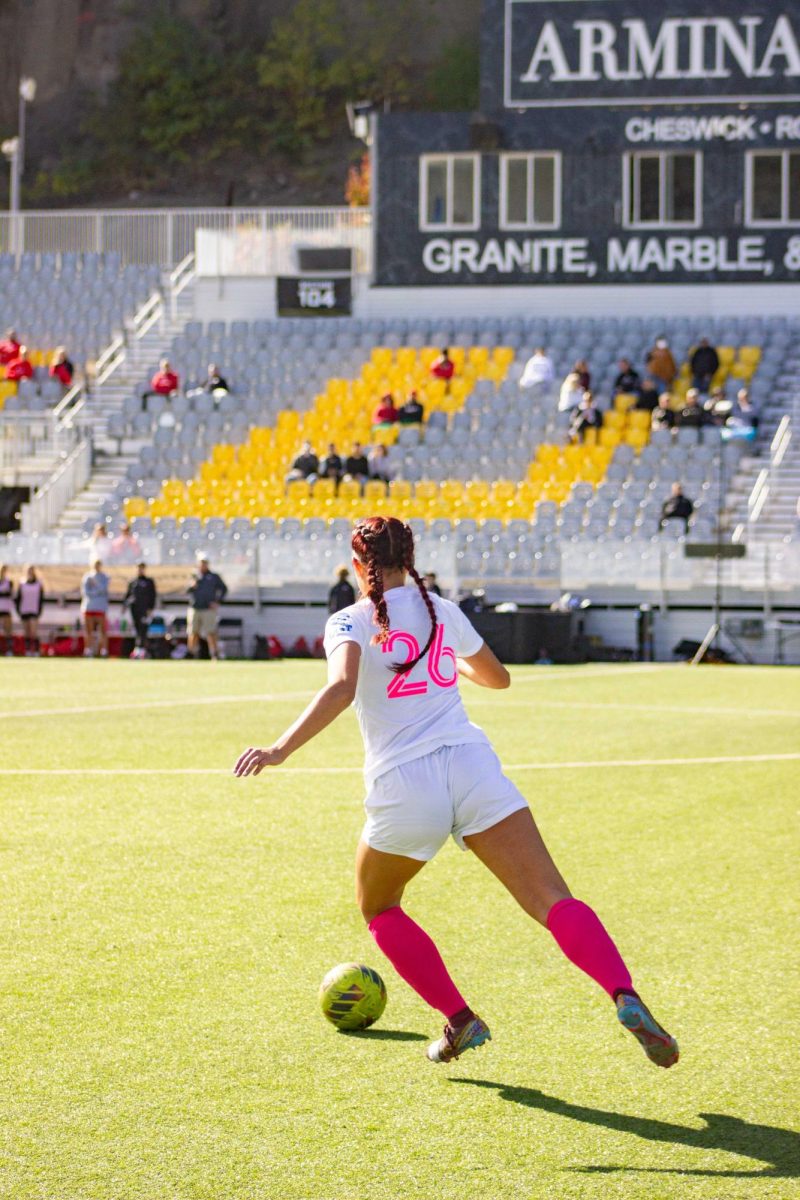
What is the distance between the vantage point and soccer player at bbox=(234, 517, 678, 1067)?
205 inches

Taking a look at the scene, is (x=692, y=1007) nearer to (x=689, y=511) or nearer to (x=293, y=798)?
(x=293, y=798)

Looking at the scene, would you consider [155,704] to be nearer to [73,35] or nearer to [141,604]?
[141,604]

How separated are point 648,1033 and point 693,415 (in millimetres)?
27944

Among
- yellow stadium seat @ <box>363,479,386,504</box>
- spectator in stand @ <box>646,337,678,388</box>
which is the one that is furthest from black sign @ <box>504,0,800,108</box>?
yellow stadium seat @ <box>363,479,386,504</box>

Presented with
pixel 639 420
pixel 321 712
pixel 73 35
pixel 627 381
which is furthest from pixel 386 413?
pixel 73 35

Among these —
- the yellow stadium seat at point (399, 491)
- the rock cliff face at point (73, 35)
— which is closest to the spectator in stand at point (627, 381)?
the yellow stadium seat at point (399, 491)

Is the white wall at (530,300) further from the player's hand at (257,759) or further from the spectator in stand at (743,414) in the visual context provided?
the player's hand at (257,759)

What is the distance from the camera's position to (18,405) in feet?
123

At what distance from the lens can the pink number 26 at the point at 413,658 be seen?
17.3 feet

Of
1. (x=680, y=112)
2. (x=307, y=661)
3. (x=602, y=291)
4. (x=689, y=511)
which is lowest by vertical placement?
(x=307, y=661)

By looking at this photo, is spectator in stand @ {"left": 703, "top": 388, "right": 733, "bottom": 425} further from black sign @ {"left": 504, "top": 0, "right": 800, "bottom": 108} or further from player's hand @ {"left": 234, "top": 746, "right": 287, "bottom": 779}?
player's hand @ {"left": 234, "top": 746, "right": 287, "bottom": 779}

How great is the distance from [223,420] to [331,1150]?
3140 centimetres

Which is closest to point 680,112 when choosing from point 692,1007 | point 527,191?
point 527,191

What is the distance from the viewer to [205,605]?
90.8 ft
